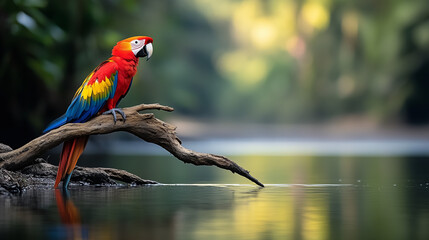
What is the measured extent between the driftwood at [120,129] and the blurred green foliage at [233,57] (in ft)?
21.9

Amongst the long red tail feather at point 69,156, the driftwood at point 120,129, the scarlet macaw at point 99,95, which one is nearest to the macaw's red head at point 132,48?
the scarlet macaw at point 99,95

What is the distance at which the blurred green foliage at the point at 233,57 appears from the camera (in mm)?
15141

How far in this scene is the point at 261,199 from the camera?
6.59 meters

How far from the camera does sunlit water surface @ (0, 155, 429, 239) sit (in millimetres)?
4500

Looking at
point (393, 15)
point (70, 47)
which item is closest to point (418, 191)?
point (70, 47)

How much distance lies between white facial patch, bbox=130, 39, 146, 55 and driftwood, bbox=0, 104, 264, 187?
0.56 m

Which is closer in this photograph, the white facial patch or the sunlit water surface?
the sunlit water surface

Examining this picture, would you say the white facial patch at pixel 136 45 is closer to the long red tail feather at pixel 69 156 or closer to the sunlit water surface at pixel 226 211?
the long red tail feather at pixel 69 156

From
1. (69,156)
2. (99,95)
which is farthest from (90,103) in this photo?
(69,156)

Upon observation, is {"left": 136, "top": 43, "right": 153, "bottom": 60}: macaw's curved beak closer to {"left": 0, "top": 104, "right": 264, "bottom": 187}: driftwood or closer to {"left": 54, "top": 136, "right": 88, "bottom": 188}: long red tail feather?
{"left": 0, "top": 104, "right": 264, "bottom": 187}: driftwood

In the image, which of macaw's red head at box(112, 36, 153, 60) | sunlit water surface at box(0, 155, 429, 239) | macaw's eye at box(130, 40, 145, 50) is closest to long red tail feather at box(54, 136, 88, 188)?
sunlit water surface at box(0, 155, 429, 239)

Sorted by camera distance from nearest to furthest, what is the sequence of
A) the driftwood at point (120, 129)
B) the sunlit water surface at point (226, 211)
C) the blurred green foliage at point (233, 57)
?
the sunlit water surface at point (226, 211)
the driftwood at point (120, 129)
the blurred green foliage at point (233, 57)

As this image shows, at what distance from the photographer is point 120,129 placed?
743cm

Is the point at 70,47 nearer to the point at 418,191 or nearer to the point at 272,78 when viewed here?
the point at 418,191
